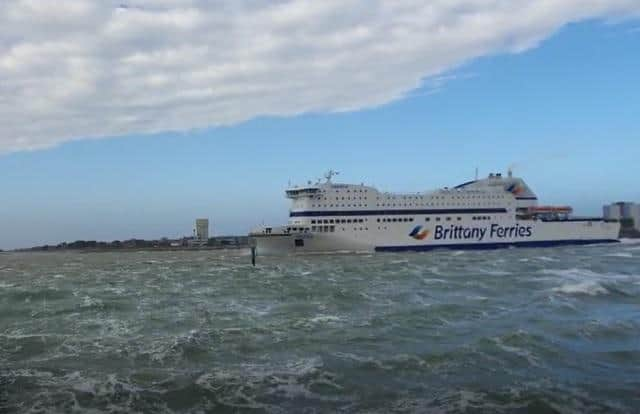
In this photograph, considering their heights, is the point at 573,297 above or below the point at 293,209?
below

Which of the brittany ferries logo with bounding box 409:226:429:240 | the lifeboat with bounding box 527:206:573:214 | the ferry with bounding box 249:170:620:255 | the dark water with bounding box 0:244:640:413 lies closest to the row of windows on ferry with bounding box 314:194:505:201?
the ferry with bounding box 249:170:620:255

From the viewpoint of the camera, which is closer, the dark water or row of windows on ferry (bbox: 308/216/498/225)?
the dark water

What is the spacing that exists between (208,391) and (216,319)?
18.6 ft

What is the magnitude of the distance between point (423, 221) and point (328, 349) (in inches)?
1409

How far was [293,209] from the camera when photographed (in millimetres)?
44750

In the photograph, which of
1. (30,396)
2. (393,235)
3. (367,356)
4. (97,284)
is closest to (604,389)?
(367,356)

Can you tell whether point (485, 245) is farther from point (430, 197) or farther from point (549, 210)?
point (549, 210)

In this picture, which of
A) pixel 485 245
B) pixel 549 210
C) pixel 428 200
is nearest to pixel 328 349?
pixel 428 200

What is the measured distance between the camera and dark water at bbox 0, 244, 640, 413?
737cm

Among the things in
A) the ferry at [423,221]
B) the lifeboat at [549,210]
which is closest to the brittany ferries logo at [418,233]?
the ferry at [423,221]

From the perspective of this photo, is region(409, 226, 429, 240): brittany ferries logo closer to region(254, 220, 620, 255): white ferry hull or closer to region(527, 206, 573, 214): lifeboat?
region(254, 220, 620, 255): white ferry hull

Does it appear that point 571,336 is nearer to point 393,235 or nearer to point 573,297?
point 573,297

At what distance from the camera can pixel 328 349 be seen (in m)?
10.1

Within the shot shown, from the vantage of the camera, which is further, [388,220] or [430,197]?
[430,197]
